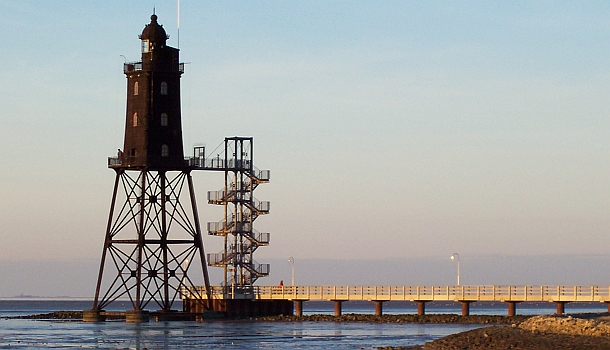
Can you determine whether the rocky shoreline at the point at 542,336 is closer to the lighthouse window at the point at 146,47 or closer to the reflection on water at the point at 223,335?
the reflection on water at the point at 223,335

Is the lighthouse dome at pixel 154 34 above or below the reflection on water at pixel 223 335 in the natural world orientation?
above

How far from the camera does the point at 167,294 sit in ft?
277

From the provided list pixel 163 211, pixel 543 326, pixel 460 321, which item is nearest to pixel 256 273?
pixel 163 211

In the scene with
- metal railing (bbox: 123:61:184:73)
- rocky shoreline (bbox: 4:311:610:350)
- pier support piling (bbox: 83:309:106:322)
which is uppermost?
metal railing (bbox: 123:61:184:73)

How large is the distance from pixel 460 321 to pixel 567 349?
30916mm

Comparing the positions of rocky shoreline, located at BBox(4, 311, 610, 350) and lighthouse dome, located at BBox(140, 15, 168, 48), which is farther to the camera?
lighthouse dome, located at BBox(140, 15, 168, 48)

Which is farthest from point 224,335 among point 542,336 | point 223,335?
point 542,336

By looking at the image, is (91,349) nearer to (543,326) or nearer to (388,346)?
(388,346)

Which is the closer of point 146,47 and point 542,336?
point 542,336

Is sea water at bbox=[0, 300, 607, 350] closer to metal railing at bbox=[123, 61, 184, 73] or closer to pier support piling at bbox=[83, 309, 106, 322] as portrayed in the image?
pier support piling at bbox=[83, 309, 106, 322]

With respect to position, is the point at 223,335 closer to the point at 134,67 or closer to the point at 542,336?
the point at 542,336

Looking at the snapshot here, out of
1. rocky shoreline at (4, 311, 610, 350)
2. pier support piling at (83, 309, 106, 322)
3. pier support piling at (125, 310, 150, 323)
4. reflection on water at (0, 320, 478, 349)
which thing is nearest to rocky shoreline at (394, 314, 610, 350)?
rocky shoreline at (4, 311, 610, 350)

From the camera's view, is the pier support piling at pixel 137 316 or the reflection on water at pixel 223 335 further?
the pier support piling at pixel 137 316

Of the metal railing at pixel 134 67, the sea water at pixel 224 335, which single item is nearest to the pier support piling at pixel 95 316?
the sea water at pixel 224 335
